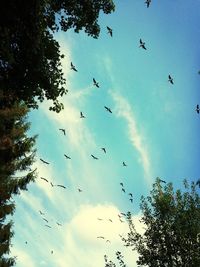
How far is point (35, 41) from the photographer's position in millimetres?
15383

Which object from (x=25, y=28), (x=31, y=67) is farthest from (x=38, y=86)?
(x=25, y=28)

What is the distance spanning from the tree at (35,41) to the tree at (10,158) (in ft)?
11.3

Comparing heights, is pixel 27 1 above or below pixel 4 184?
above

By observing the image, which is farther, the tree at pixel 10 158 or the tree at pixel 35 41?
the tree at pixel 10 158

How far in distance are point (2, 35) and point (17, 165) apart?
1076 cm

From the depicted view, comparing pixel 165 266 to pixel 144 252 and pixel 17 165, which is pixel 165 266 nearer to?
pixel 144 252

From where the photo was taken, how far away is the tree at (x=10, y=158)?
21.2m

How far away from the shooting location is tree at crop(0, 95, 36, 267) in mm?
21156

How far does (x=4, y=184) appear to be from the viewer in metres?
21.5

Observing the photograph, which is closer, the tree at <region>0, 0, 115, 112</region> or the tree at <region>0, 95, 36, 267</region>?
the tree at <region>0, 0, 115, 112</region>

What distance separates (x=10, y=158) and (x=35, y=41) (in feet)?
31.9

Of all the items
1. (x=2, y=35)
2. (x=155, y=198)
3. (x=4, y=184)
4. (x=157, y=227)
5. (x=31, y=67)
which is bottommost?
(x=4, y=184)

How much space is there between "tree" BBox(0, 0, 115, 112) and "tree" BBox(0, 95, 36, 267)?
11.3ft

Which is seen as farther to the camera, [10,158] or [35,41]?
[10,158]
